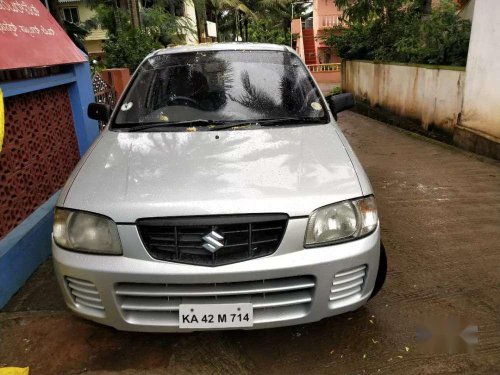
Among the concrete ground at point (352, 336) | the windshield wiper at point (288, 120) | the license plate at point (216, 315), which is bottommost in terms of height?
the concrete ground at point (352, 336)

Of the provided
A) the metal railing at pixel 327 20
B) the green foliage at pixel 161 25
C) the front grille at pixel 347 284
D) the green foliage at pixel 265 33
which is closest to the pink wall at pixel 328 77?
the metal railing at pixel 327 20

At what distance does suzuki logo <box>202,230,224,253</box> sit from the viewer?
1.95 metres

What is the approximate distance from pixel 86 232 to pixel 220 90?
61.7 inches

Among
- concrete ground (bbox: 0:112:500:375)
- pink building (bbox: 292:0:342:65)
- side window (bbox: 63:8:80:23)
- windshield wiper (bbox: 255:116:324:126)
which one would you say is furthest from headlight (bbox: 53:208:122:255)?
side window (bbox: 63:8:80:23)

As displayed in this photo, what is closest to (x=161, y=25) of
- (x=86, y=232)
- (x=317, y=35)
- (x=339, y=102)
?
(x=317, y=35)

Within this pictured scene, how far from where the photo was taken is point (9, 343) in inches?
98.3

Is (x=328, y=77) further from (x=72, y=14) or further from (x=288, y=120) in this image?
(x=72, y=14)

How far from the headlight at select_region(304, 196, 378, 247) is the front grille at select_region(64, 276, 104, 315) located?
41.6 inches

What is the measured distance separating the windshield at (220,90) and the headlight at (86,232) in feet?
3.33

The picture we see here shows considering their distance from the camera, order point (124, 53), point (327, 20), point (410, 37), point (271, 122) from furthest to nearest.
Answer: point (327, 20)
point (124, 53)
point (410, 37)
point (271, 122)

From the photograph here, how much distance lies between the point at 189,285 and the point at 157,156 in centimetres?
84

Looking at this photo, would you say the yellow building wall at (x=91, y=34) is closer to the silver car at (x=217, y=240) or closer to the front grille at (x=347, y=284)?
the silver car at (x=217, y=240)

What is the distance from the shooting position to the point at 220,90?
10.5 ft

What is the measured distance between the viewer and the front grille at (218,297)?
199cm
